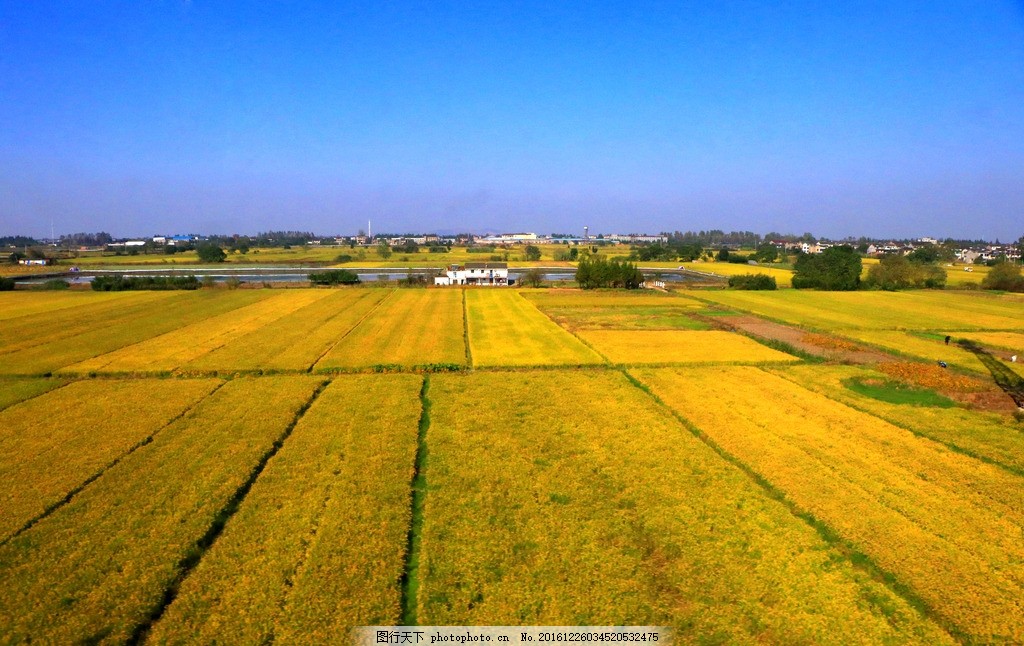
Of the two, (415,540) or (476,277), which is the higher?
(476,277)

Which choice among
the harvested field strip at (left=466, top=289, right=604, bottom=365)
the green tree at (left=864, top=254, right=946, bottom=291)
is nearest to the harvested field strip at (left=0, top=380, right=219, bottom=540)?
the harvested field strip at (left=466, top=289, right=604, bottom=365)

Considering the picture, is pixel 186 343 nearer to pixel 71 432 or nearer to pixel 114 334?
pixel 114 334

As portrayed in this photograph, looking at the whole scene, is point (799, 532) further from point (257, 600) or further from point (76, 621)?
point (76, 621)

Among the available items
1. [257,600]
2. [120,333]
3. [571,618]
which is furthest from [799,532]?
[120,333]

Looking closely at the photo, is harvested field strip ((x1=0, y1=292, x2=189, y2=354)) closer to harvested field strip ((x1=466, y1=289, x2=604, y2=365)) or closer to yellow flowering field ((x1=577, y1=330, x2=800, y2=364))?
harvested field strip ((x1=466, y1=289, x2=604, y2=365))

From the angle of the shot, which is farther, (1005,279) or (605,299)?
(1005,279)

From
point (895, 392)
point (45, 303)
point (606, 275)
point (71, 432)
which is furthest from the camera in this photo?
point (606, 275)

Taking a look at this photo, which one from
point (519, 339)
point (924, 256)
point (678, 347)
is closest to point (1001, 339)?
point (678, 347)
